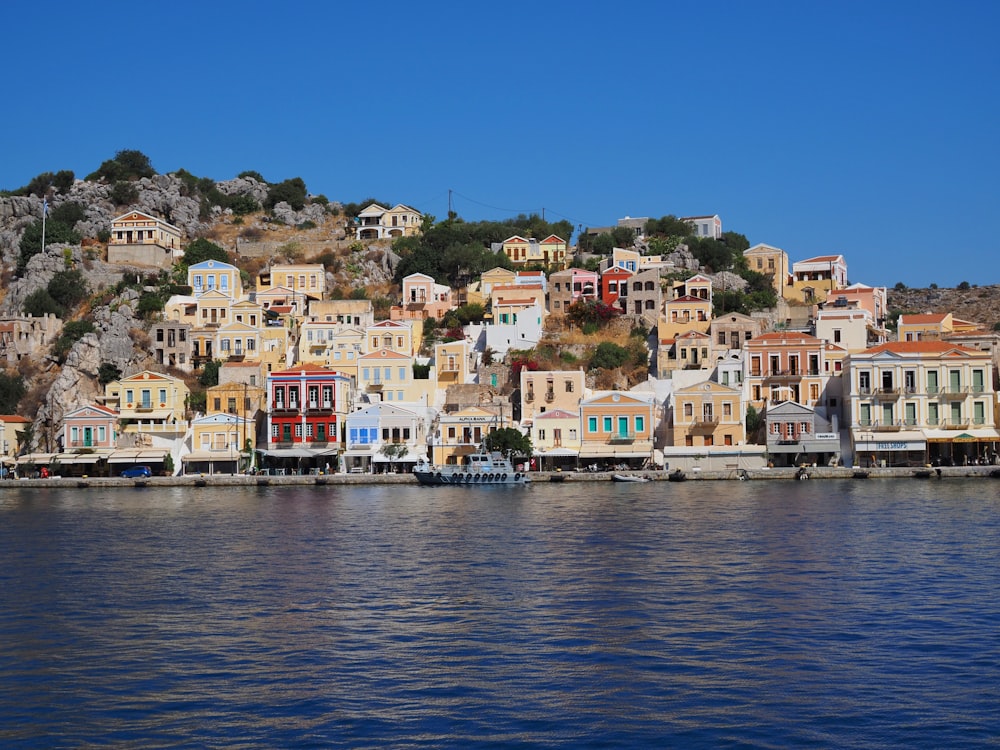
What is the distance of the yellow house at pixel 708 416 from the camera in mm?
66188

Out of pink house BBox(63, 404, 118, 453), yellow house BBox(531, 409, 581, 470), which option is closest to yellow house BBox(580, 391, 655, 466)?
yellow house BBox(531, 409, 581, 470)

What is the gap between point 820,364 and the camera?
2744 inches

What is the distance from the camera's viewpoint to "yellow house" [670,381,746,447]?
66.2 metres

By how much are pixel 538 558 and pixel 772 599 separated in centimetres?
854

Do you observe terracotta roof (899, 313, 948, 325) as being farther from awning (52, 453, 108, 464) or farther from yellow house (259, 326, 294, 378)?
awning (52, 453, 108, 464)

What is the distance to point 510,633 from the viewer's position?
912 inches

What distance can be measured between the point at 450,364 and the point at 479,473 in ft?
42.3

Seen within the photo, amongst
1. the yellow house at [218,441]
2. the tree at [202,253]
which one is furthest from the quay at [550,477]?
the tree at [202,253]

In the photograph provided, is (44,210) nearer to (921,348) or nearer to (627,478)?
(627,478)

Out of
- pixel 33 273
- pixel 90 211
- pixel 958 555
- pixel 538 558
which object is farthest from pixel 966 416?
pixel 90 211

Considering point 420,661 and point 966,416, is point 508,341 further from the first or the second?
point 420,661

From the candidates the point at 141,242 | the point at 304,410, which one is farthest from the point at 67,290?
the point at 304,410

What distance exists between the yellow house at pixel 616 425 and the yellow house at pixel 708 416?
1607 millimetres

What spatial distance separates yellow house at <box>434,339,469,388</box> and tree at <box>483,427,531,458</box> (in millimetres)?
9150
